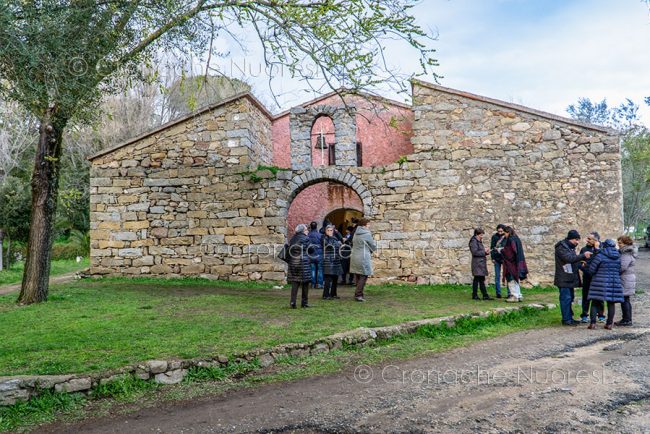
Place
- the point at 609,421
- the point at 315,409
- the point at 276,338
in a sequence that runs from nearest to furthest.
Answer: the point at 609,421
the point at 315,409
the point at 276,338

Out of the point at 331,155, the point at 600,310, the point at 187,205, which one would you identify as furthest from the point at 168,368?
the point at 331,155

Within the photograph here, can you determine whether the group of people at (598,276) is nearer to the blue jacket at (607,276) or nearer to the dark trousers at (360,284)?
the blue jacket at (607,276)

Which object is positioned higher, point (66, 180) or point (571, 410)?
point (66, 180)

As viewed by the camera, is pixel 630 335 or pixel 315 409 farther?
pixel 630 335

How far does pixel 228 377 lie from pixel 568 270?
536cm

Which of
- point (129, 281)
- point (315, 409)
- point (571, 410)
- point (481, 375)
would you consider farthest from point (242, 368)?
point (129, 281)

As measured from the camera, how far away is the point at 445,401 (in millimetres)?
4305

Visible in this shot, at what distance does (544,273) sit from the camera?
1192cm

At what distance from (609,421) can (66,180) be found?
24867 mm

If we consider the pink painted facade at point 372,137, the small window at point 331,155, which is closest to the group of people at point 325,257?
the pink painted facade at point 372,137

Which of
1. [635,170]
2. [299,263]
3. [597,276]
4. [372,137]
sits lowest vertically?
[597,276]

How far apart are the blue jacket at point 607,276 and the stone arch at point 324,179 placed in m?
6.20

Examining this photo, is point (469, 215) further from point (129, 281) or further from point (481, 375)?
point (129, 281)

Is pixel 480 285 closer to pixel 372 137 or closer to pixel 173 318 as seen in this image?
pixel 173 318
